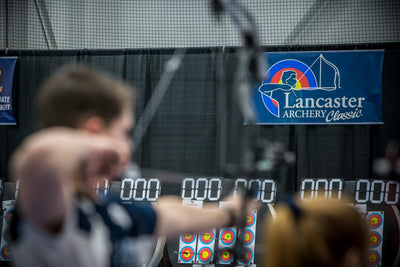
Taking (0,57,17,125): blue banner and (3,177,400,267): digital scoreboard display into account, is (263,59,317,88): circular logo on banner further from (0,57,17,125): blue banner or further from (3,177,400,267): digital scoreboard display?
(0,57,17,125): blue banner

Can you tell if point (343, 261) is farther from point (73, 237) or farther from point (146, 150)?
point (146, 150)

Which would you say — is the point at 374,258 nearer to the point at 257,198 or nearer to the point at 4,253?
the point at 257,198

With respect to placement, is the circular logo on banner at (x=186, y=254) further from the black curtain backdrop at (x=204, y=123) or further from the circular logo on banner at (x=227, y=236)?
the black curtain backdrop at (x=204, y=123)

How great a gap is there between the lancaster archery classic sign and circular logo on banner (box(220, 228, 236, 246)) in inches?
44.4

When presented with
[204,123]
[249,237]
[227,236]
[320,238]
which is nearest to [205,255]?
Result: [227,236]

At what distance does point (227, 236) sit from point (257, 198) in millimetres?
478

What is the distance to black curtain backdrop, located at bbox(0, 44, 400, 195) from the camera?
429 centimetres

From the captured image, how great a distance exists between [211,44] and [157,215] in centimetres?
418

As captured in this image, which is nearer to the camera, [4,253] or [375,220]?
[375,220]

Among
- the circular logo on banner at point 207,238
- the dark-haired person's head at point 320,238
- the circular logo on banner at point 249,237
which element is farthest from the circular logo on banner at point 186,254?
the dark-haired person's head at point 320,238

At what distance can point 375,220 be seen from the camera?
4078mm

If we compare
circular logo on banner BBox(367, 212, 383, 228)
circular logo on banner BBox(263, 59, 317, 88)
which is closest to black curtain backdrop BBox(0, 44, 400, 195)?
circular logo on banner BBox(263, 59, 317, 88)

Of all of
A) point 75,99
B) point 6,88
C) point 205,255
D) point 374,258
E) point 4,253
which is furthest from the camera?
point 6,88

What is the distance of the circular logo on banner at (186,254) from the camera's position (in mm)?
4191
